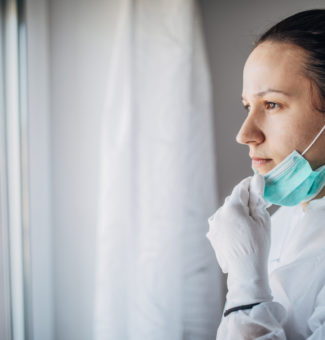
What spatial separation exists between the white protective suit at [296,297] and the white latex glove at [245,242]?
0.03 m

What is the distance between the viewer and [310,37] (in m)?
0.79

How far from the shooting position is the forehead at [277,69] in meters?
0.78

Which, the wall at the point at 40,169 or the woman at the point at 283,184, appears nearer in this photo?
the woman at the point at 283,184

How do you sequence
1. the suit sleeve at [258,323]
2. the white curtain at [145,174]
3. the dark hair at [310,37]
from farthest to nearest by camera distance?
the white curtain at [145,174], the dark hair at [310,37], the suit sleeve at [258,323]

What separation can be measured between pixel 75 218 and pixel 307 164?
0.85m

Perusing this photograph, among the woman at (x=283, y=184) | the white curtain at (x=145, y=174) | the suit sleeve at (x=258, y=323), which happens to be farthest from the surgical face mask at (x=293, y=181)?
the white curtain at (x=145, y=174)

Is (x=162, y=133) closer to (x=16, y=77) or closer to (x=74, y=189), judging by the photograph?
(x=74, y=189)

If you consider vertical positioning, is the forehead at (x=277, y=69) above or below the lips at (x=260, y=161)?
above

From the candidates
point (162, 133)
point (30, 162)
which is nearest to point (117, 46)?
point (162, 133)

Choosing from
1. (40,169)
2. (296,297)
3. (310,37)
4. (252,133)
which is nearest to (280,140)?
(252,133)

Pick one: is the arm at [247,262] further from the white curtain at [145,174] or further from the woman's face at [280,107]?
the white curtain at [145,174]

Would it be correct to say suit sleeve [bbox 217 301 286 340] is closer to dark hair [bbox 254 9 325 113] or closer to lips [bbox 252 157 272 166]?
lips [bbox 252 157 272 166]

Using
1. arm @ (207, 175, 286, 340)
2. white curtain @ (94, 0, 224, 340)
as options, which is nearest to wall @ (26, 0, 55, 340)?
white curtain @ (94, 0, 224, 340)

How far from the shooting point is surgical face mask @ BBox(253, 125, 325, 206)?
80cm
